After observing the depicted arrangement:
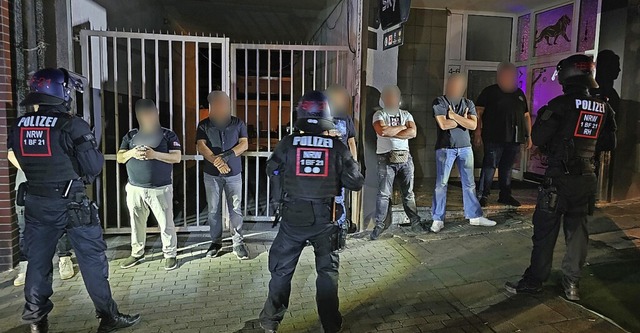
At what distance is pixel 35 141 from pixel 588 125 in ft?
15.0

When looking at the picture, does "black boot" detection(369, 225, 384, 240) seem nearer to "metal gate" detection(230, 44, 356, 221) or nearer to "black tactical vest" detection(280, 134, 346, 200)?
"metal gate" detection(230, 44, 356, 221)

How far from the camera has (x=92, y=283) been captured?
3.60 m

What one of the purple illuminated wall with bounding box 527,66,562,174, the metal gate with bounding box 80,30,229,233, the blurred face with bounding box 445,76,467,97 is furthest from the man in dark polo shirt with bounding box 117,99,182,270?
the purple illuminated wall with bounding box 527,66,562,174

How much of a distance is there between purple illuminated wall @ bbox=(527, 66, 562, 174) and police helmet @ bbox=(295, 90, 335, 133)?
6.00m

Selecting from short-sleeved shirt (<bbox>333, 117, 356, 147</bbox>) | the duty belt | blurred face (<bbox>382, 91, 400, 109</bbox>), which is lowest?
the duty belt

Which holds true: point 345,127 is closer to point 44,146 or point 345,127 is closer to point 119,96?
point 44,146

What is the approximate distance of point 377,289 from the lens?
4520 mm

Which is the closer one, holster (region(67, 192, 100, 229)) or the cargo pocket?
the cargo pocket

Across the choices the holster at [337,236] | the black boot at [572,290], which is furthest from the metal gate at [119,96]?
the black boot at [572,290]

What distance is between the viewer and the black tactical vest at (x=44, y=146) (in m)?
3.47

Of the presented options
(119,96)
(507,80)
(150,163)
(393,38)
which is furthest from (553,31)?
(119,96)

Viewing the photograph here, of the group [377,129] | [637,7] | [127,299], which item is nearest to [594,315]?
[377,129]

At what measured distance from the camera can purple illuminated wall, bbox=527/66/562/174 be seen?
8164mm

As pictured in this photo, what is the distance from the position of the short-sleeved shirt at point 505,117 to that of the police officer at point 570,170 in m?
2.31
